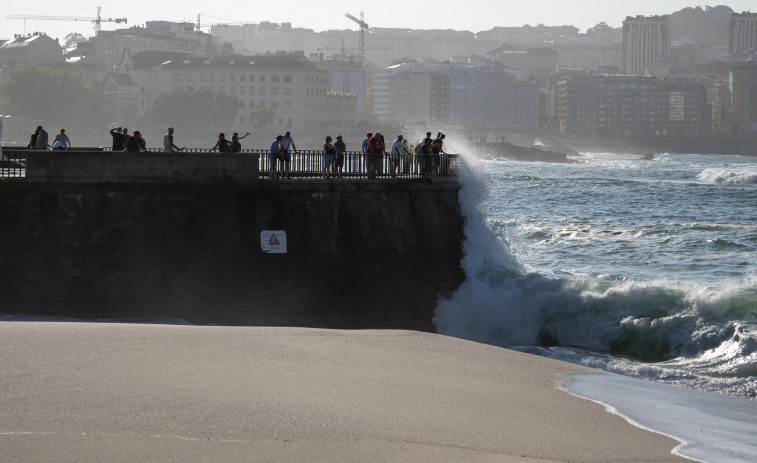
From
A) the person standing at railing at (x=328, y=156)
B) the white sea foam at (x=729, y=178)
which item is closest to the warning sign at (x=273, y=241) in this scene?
the person standing at railing at (x=328, y=156)

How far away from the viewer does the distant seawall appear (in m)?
20.5

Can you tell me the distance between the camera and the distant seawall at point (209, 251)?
2045 cm

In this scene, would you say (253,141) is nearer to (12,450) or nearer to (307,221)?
(307,221)

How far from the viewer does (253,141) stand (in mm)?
173875

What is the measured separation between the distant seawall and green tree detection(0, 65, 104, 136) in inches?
5172

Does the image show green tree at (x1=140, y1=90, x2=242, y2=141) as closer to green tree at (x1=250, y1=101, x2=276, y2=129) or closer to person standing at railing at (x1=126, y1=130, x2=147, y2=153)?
green tree at (x1=250, y1=101, x2=276, y2=129)

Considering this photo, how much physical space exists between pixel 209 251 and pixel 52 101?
13303 centimetres

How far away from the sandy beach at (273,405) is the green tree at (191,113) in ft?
460

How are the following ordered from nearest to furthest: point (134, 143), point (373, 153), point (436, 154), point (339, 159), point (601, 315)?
point (134, 143), point (601, 315), point (339, 159), point (373, 153), point (436, 154)

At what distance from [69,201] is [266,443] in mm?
11133

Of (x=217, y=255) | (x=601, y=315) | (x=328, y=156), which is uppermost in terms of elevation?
(x=328, y=156)

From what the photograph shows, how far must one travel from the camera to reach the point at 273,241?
2198 cm

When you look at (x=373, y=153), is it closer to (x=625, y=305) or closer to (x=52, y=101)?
(x=625, y=305)

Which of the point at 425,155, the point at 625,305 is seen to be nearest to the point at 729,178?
the point at 625,305
